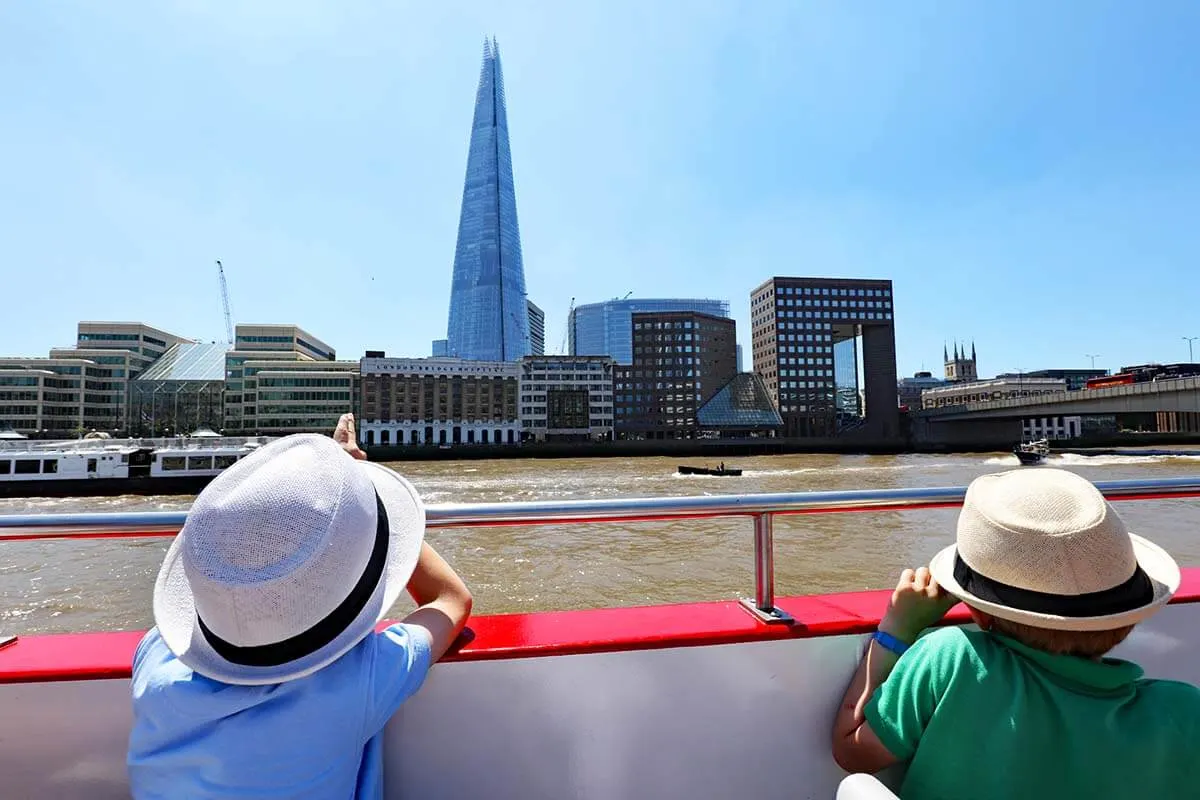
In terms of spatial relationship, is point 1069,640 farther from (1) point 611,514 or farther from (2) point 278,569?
(2) point 278,569

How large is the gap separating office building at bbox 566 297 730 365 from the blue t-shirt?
177m

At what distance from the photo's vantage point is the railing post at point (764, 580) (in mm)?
1818

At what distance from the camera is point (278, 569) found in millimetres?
952

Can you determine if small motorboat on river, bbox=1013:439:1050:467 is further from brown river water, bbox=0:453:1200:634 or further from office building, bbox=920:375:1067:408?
office building, bbox=920:375:1067:408

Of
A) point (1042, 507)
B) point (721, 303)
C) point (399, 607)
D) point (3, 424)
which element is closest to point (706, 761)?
point (1042, 507)

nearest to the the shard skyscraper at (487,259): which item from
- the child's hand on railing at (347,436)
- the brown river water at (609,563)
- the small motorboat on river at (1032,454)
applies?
the small motorboat on river at (1032,454)

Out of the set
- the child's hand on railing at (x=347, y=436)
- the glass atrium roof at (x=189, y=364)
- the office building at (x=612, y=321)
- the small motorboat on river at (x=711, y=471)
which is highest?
the office building at (x=612, y=321)

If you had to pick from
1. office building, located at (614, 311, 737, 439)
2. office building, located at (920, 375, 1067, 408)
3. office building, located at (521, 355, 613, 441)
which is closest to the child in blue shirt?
office building, located at (521, 355, 613, 441)

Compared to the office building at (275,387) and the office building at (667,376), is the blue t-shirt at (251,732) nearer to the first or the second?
the office building at (275,387)

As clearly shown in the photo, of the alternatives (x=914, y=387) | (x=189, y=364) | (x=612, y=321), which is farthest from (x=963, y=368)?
(x=189, y=364)

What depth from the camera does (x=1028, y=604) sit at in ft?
3.74

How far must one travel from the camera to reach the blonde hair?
114 centimetres

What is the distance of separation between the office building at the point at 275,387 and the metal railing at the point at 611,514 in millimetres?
87555

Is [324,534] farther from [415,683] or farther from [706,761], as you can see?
[706,761]
